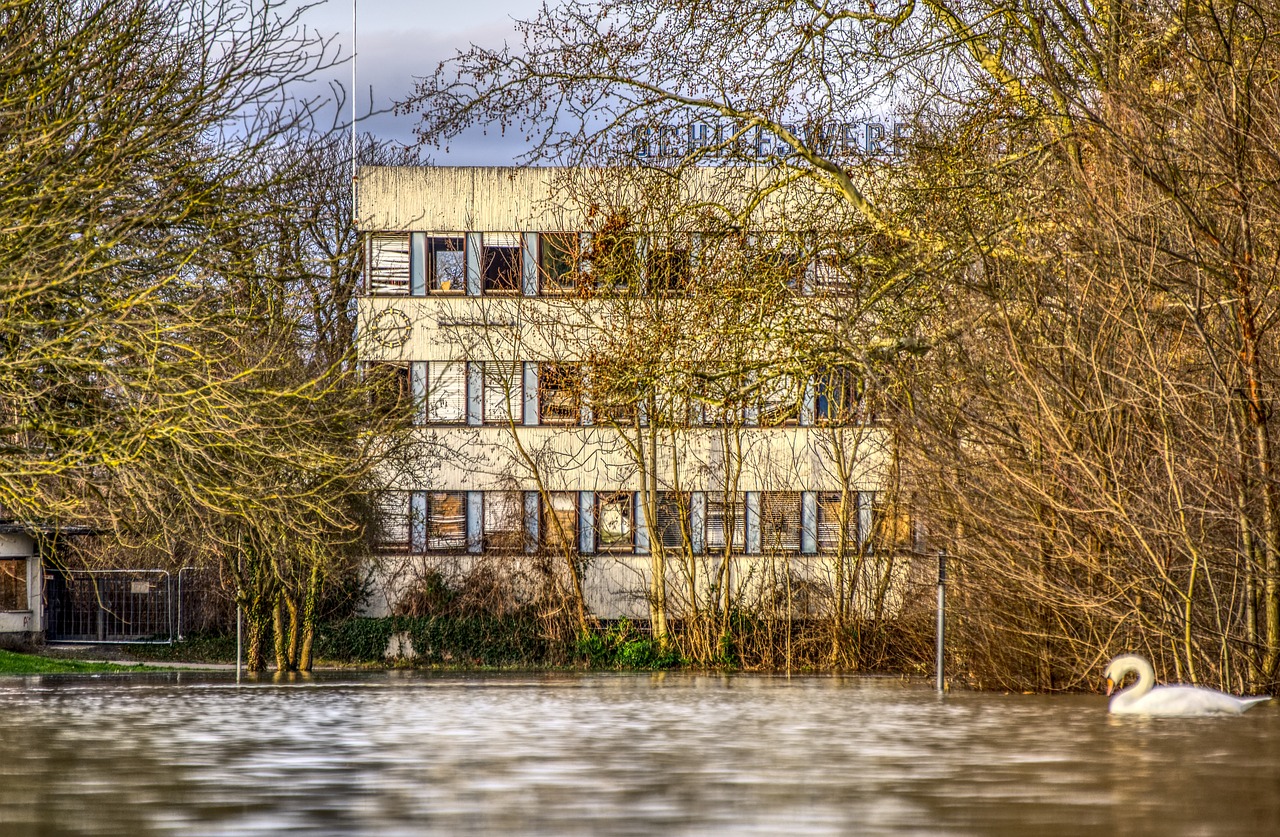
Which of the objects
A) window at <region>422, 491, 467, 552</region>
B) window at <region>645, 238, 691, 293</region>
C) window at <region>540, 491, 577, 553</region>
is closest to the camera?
window at <region>645, 238, 691, 293</region>

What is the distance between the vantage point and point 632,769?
7.12 metres

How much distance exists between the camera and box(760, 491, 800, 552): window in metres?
28.5

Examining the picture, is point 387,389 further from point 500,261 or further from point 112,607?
point 112,607

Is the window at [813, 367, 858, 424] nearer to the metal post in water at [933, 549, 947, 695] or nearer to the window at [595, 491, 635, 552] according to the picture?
the metal post in water at [933, 549, 947, 695]

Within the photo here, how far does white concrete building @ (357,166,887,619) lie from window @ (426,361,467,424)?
0.04 m

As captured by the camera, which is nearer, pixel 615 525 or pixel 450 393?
pixel 615 525

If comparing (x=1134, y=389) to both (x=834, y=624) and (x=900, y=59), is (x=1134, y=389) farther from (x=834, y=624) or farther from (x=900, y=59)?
(x=834, y=624)

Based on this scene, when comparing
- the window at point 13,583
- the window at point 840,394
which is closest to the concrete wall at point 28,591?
the window at point 13,583

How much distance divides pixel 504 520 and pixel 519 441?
6.63 feet

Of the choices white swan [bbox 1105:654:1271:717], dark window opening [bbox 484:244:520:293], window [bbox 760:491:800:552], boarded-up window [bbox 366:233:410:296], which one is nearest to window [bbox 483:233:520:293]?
dark window opening [bbox 484:244:520:293]

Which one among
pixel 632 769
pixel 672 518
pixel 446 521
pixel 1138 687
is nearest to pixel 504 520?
pixel 446 521

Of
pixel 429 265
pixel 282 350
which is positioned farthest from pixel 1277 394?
pixel 429 265

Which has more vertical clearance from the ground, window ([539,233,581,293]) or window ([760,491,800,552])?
window ([539,233,581,293])

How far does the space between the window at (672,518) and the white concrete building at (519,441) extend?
0.22 feet
